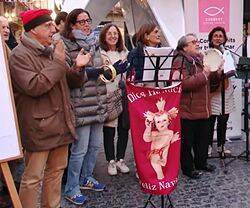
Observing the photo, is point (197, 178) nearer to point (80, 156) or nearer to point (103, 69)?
point (80, 156)

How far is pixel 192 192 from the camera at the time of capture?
4.07 meters

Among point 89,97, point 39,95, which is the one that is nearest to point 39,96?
point 39,95

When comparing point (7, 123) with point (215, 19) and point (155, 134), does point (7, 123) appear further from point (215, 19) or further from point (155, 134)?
point (215, 19)

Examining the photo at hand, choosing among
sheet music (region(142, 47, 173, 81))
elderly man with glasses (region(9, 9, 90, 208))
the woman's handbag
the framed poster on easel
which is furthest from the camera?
the woman's handbag

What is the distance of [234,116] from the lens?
5824 mm

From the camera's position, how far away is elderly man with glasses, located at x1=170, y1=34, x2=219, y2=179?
4176mm

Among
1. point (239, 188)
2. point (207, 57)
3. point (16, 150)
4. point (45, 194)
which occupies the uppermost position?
point (207, 57)

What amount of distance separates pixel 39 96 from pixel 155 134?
0.93m

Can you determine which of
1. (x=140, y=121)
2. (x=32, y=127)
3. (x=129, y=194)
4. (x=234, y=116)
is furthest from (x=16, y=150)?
(x=234, y=116)

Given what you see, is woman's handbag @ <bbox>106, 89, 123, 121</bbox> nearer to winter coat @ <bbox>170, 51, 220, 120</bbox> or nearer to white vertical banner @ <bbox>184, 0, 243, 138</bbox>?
winter coat @ <bbox>170, 51, 220, 120</bbox>

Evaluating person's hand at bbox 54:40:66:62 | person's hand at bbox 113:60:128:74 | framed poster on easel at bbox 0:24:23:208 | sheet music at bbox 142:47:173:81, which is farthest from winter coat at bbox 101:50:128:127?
framed poster on easel at bbox 0:24:23:208

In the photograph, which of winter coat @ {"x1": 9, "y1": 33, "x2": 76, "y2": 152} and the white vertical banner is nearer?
winter coat @ {"x1": 9, "y1": 33, "x2": 76, "y2": 152}

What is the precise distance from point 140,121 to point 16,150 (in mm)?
947

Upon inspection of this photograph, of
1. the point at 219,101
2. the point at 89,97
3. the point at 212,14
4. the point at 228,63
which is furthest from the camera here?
the point at 212,14
